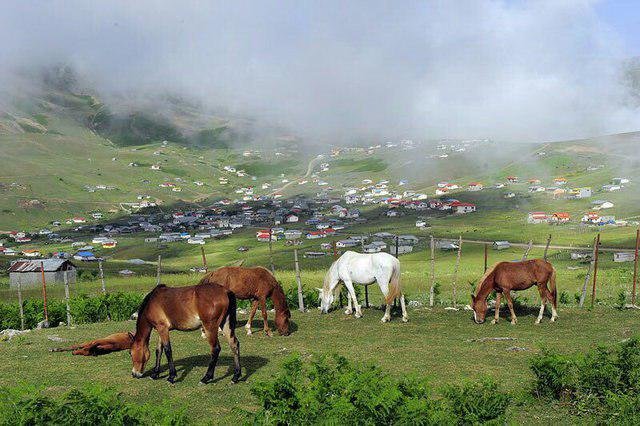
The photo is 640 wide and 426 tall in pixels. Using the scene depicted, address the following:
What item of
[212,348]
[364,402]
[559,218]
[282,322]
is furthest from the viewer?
[559,218]

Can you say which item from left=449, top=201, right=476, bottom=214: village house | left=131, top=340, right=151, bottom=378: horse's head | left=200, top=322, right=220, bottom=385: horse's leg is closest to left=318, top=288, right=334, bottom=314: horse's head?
left=200, top=322, right=220, bottom=385: horse's leg

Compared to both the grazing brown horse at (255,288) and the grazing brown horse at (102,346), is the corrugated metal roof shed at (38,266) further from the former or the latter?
the grazing brown horse at (102,346)

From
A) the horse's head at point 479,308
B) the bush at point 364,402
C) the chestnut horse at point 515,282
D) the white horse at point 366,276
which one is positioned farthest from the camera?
the white horse at point 366,276

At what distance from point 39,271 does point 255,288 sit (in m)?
53.2

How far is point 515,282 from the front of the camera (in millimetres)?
22609

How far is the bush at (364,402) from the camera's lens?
9359 mm

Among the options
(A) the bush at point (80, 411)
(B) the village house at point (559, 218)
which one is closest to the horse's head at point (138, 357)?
(A) the bush at point (80, 411)

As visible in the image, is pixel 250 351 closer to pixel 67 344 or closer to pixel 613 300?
pixel 67 344

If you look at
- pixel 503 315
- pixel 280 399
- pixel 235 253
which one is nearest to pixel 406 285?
pixel 503 315

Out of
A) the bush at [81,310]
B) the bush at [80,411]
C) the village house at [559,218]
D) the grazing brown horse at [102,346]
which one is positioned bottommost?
the village house at [559,218]

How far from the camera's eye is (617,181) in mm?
186000

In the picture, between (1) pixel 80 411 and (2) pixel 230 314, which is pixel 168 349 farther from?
(1) pixel 80 411

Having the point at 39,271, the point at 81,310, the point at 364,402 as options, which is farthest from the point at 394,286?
the point at 39,271

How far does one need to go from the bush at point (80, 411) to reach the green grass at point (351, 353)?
81.2 inches
